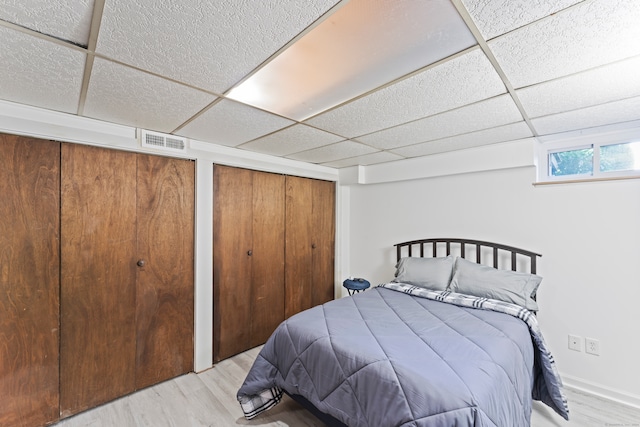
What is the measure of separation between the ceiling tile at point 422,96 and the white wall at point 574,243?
4.25 ft

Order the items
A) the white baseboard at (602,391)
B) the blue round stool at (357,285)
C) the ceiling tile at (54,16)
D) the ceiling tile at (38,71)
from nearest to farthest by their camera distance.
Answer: the ceiling tile at (54,16) → the ceiling tile at (38,71) → the white baseboard at (602,391) → the blue round stool at (357,285)

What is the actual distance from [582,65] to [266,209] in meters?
2.74

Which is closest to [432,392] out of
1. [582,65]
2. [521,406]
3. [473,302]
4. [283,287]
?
[521,406]

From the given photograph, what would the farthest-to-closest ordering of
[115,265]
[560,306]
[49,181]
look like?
[560,306]
[115,265]
[49,181]

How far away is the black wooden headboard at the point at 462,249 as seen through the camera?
258 centimetres

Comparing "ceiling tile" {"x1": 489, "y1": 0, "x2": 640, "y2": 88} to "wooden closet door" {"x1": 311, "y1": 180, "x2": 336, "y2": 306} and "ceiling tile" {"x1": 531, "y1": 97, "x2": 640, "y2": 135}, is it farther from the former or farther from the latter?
"wooden closet door" {"x1": 311, "y1": 180, "x2": 336, "y2": 306}

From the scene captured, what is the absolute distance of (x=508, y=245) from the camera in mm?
2699

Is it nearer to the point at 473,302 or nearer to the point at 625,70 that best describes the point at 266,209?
the point at 473,302

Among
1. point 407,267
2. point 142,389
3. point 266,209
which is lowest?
point 142,389

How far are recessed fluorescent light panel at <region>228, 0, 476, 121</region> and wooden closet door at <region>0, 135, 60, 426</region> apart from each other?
1484 millimetres

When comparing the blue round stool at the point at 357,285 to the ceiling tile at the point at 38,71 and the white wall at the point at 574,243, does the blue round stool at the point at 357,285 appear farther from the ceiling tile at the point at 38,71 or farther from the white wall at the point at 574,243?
the ceiling tile at the point at 38,71

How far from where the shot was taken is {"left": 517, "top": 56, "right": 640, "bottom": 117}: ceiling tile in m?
1.40

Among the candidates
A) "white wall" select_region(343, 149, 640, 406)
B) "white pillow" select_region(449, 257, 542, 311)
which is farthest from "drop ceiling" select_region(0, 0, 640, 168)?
"white pillow" select_region(449, 257, 542, 311)

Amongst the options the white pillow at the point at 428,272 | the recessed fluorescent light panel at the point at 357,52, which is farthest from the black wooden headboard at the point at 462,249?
the recessed fluorescent light panel at the point at 357,52
